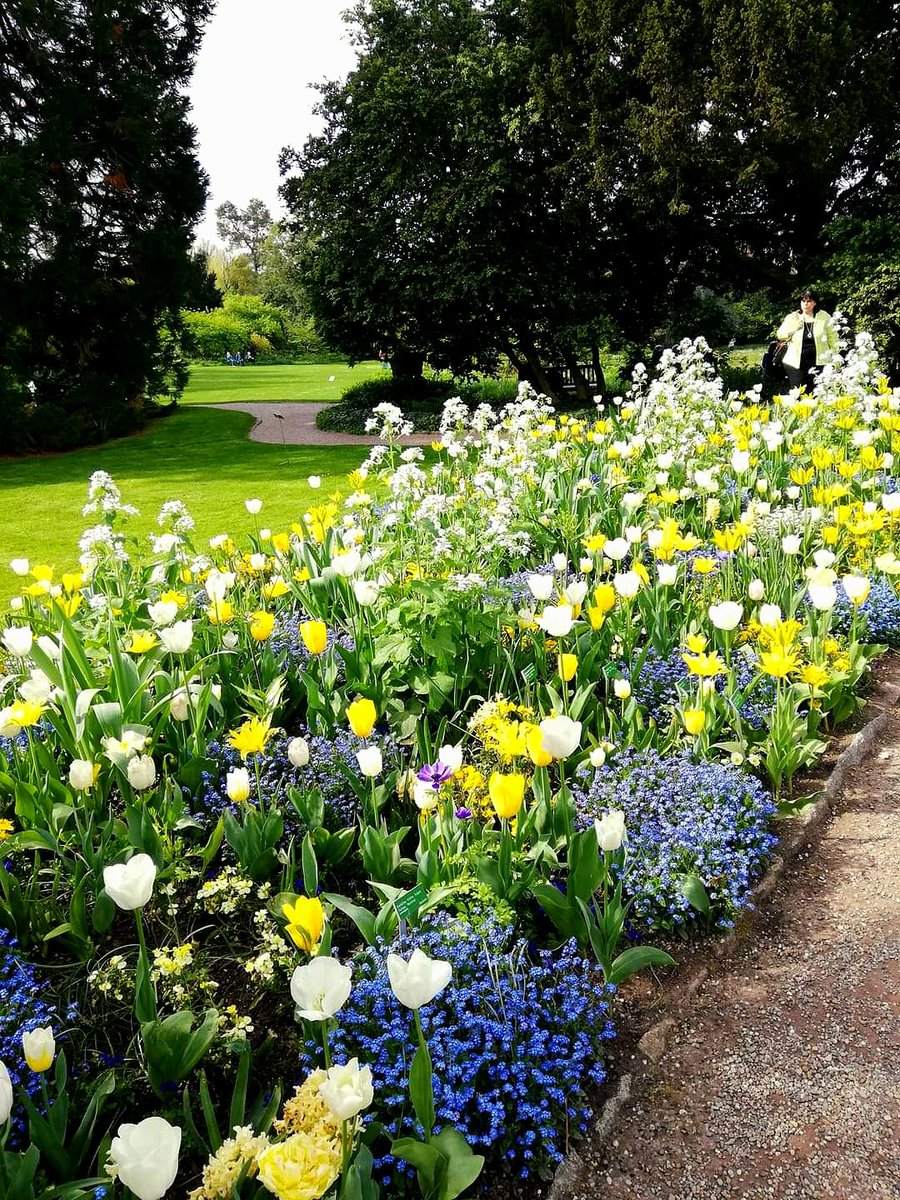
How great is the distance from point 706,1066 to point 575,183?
14988 mm

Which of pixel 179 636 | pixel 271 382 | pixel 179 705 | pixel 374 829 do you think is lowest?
pixel 374 829

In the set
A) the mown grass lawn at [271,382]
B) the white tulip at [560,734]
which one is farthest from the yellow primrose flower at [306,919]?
the mown grass lawn at [271,382]

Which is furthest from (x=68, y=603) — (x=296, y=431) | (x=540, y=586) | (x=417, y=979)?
(x=296, y=431)

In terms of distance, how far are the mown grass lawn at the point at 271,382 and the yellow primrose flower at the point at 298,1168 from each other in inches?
740

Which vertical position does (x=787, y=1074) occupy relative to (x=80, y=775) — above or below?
below

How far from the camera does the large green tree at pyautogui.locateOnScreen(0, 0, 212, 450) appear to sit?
1348 centimetres

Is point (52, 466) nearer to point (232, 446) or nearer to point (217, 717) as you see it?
point (232, 446)

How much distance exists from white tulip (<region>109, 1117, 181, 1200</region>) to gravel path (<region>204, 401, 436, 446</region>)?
37.8 ft

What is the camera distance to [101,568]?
422 centimetres

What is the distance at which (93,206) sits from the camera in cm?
1510

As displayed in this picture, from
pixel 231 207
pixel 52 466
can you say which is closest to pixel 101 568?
pixel 52 466

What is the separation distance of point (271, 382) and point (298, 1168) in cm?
3087

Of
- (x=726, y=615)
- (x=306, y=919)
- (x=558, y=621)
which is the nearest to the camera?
(x=306, y=919)

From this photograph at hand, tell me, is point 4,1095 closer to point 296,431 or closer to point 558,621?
point 558,621
